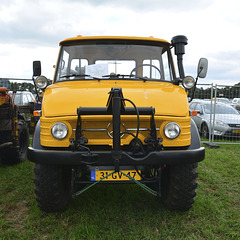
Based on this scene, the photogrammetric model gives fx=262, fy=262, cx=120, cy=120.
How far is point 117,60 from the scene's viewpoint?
13.2ft

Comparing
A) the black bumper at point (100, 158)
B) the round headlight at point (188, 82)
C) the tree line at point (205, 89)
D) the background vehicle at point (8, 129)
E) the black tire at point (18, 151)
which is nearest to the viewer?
the black bumper at point (100, 158)

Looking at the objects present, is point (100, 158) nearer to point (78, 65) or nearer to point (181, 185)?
point (181, 185)

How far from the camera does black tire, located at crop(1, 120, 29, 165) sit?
17.5 ft

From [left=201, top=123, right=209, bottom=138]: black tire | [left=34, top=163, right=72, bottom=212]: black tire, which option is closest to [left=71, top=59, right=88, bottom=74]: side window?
[left=34, top=163, right=72, bottom=212]: black tire

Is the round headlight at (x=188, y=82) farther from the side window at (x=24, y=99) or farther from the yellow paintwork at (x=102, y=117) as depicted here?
the side window at (x=24, y=99)

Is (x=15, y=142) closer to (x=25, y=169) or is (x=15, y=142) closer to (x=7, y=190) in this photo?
(x=25, y=169)

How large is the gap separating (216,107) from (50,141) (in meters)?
7.58

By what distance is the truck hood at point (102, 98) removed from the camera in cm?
293

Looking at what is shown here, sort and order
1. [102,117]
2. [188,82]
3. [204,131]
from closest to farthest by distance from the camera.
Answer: [102,117], [188,82], [204,131]

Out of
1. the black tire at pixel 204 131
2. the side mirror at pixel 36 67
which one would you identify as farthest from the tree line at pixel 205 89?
the side mirror at pixel 36 67

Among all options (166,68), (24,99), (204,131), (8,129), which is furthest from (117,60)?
(24,99)

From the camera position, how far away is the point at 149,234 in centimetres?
290

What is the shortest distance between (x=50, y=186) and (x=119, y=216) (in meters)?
0.95

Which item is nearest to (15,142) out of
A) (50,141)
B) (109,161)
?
(50,141)
